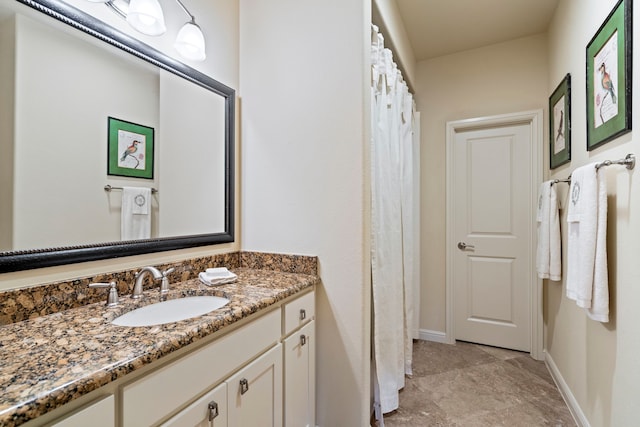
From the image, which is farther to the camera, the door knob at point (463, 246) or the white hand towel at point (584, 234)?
the door knob at point (463, 246)

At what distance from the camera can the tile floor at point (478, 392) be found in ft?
5.94

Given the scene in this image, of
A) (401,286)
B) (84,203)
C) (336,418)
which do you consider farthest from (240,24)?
(336,418)

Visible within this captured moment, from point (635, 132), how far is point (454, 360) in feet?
6.73

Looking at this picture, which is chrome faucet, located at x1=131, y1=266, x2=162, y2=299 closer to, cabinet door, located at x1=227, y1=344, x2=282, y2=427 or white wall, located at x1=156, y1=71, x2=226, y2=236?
white wall, located at x1=156, y1=71, x2=226, y2=236

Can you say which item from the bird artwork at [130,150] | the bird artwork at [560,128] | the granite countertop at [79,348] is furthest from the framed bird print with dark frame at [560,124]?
the bird artwork at [130,150]

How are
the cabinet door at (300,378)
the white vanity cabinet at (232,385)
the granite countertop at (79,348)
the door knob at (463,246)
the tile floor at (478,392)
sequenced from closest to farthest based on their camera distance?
1. the granite countertop at (79,348)
2. the white vanity cabinet at (232,385)
3. the cabinet door at (300,378)
4. the tile floor at (478,392)
5. the door knob at (463,246)

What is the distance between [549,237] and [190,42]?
8.34 feet

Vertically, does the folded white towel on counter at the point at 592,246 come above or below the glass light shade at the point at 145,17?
A: below

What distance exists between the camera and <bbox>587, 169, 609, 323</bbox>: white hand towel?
1.38 m

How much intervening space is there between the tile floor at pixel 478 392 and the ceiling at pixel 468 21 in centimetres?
278

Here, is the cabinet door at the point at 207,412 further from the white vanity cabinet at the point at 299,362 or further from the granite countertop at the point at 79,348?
the white vanity cabinet at the point at 299,362

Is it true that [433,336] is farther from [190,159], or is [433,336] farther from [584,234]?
[190,159]

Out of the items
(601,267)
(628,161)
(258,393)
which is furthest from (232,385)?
(628,161)

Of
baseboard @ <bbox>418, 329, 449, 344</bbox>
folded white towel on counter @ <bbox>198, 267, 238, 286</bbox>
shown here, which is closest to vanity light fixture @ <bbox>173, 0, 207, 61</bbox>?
folded white towel on counter @ <bbox>198, 267, 238, 286</bbox>
